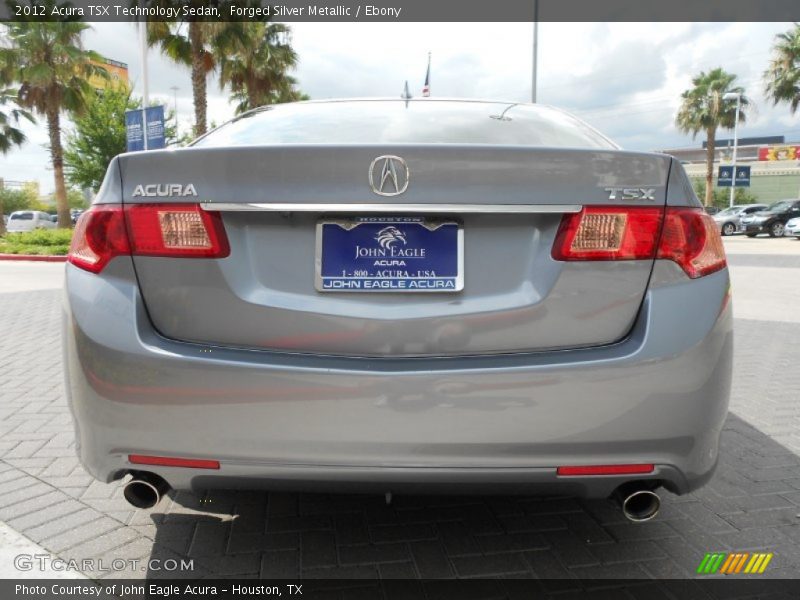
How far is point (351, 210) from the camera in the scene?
5.87 feet

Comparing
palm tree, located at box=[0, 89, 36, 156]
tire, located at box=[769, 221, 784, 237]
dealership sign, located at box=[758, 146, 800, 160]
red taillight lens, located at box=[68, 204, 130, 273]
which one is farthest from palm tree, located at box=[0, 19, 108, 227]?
dealership sign, located at box=[758, 146, 800, 160]

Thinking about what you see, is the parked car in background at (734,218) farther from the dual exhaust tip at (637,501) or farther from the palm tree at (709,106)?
the dual exhaust tip at (637,501)

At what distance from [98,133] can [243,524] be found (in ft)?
131

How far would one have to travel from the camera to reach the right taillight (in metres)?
1.83

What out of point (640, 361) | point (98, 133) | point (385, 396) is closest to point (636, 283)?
point (640, 361)

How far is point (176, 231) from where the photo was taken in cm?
184

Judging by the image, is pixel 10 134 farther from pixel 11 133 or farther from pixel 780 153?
pixel 780 153

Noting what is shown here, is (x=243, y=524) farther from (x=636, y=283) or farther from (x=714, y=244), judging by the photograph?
(x=714, y=244)

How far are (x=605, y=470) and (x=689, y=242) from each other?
2.30ft

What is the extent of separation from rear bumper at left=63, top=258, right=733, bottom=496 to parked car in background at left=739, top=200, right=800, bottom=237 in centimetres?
3225

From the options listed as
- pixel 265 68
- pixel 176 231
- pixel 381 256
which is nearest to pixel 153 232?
pixel 176 231

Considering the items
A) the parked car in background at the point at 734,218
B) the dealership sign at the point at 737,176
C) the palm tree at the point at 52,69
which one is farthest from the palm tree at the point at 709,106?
the palm tree at the point at 52,69

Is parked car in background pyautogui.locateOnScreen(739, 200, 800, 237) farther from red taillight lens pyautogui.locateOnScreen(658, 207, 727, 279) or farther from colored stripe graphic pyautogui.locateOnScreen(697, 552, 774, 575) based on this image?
red taillight lens pyautogui.locateOnScreen(658, 207, 727, 279)

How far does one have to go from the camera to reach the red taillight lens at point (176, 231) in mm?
1827
